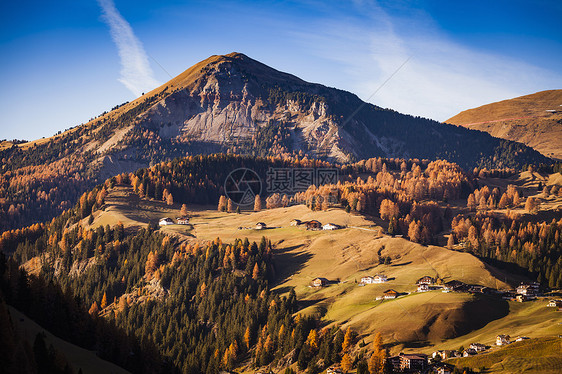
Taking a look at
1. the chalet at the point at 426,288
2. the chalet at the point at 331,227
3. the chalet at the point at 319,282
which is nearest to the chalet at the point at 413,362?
the chalet at the point at 426,288

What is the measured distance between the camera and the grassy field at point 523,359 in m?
86.2

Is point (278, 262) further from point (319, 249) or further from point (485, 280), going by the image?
point (485, 280)

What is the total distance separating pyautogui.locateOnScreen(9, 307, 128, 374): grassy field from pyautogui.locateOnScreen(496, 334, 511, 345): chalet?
67609mm

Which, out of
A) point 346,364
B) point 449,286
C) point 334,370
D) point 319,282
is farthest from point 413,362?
point 319,282

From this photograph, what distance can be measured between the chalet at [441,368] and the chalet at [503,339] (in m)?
12.7

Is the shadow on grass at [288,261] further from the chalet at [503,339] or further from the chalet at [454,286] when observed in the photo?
the chalet at [503,339]

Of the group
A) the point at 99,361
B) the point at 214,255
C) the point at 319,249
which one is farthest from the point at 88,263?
the point at 99,361

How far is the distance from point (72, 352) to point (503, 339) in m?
75.8

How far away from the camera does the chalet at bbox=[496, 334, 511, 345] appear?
9781 centimetres

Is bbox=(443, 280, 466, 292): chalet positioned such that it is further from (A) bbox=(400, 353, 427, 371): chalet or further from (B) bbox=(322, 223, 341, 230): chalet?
(B) bbox=(322, 223, 341, 230): chalet

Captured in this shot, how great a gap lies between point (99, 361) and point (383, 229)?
133 m

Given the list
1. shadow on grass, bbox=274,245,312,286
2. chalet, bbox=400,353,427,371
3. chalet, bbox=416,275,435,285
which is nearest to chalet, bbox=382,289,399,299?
chalet, bbox=416,275,435,285

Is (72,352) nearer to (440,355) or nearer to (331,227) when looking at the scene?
(440,355)

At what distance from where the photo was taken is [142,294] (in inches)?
6727
